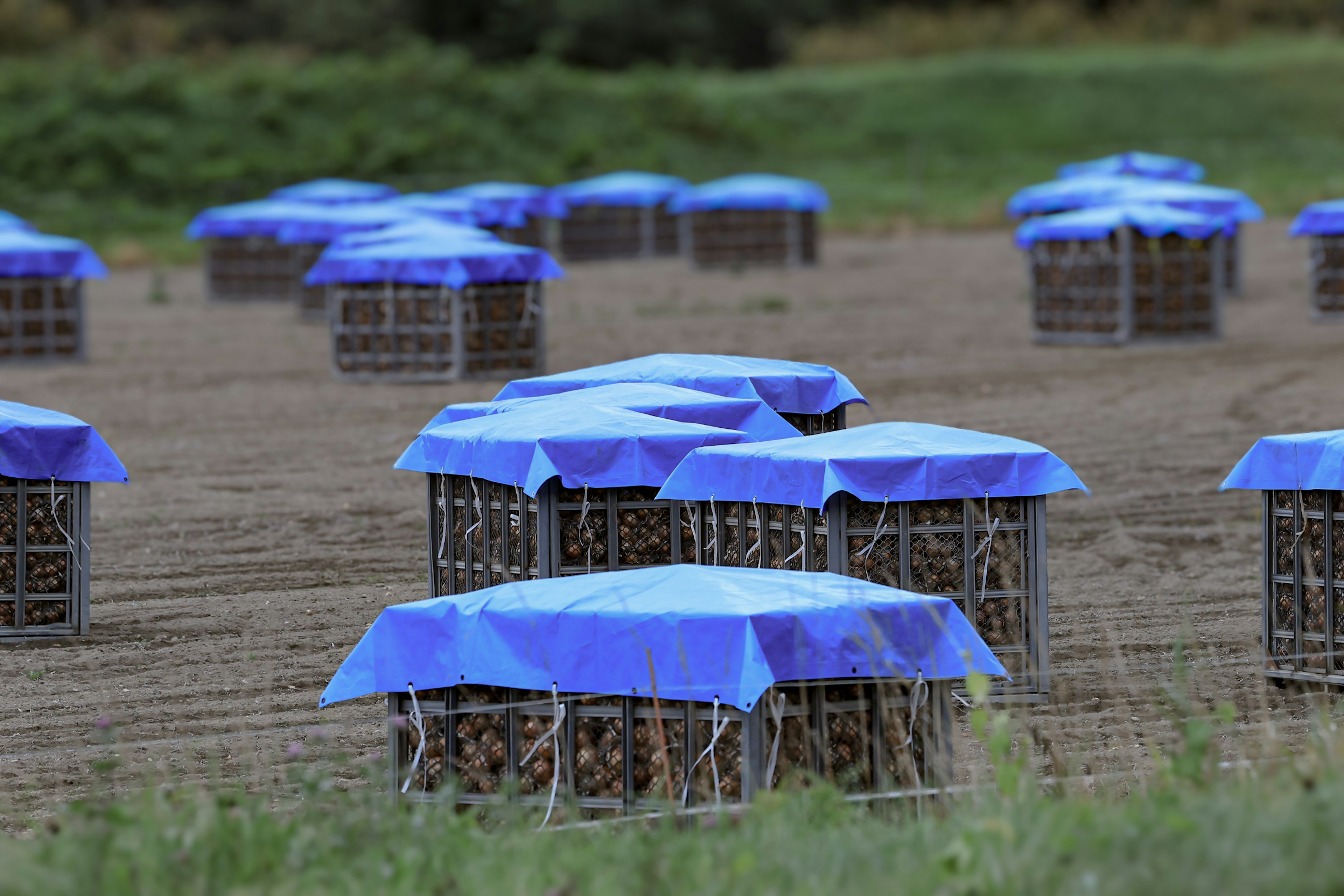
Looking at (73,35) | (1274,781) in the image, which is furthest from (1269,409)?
(73,35)

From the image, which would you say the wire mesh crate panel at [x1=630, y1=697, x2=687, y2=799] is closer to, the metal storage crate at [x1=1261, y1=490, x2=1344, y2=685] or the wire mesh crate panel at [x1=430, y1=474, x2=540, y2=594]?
the wire mesh crate panel at [x1=430, y1=474, x2=540, y2=594]

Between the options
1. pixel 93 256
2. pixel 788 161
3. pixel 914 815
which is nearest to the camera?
pixel 914 815

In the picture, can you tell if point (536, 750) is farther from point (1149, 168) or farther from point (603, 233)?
point (603, 233)

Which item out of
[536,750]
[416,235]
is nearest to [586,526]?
[536,750]

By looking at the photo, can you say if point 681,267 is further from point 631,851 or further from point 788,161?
point 631,851

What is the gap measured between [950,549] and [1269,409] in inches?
502

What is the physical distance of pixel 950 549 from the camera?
10.7 meters

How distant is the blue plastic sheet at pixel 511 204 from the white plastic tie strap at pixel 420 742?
3184cm

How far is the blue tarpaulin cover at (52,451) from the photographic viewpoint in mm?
12031

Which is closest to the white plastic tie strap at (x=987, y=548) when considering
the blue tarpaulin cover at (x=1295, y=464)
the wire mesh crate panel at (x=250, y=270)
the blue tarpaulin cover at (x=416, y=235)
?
the blue tarpaulin cover at (x=1295, y=464)

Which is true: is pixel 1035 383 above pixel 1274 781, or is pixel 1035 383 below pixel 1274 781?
above

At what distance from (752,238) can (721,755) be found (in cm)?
3629

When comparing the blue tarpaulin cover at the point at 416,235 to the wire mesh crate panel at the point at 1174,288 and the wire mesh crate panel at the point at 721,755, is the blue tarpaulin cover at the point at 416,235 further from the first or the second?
the wire mesh crate panel at the point at 721,755

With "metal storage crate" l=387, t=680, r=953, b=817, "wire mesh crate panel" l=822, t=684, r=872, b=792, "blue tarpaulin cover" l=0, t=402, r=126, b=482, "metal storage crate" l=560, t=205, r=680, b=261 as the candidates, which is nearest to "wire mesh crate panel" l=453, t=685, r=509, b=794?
"metal storage crate" l=387, t=680, r=953, b=817
